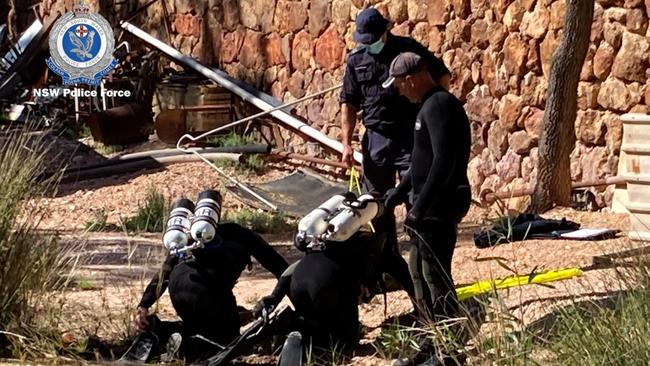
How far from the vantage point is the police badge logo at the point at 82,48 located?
18.7 metres

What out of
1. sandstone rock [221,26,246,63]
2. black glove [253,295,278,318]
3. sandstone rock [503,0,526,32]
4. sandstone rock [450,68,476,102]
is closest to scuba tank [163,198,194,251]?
black glove [253,295,278,318]

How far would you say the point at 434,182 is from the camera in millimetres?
6941

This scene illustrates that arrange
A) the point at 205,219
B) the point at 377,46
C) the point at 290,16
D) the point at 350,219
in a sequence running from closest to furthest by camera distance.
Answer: the point at 350,219, the point at 205,219, the point at 377,46, the point at 290,16

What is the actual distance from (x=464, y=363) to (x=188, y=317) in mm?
1908

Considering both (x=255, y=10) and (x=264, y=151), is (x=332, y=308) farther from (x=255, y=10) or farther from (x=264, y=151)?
(x=255, y=10)

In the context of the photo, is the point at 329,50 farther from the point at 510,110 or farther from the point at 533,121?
the point at 533,121

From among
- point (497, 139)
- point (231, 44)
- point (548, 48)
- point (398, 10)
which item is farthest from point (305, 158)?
point (548, 48)

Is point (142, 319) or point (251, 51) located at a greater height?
point (251, 51)

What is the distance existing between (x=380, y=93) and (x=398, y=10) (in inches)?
214

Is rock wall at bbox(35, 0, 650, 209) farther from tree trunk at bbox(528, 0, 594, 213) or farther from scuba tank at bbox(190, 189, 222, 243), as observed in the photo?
scuba tank at bbox(190, 189, 222, 243)

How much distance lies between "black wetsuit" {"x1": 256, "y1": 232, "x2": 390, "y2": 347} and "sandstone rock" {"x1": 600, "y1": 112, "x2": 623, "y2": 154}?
400 cm

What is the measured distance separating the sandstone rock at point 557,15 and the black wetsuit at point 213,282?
183 inches

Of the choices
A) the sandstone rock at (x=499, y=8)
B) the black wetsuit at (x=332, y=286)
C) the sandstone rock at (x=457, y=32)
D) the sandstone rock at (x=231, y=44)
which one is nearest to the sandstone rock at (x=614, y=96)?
the sandstone rock at (x=499, y=8)

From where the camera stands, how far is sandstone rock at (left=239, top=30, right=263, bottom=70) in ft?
55.4
